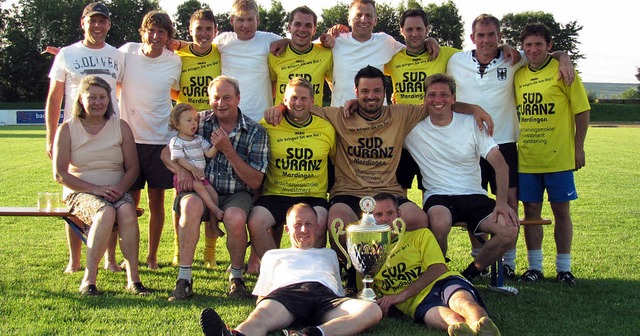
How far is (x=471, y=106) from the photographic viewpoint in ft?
18.2

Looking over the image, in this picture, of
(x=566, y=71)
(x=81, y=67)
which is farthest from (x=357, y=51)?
(x=81, y=67)

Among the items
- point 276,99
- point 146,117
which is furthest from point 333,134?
point 146,117

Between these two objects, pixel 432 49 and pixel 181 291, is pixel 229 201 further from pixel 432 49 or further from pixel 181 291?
pixel 432 49

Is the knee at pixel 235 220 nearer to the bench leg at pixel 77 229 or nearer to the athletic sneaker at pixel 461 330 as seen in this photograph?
the bench leg at pixel 77 229

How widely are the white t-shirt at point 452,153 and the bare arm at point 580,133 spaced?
0.99m

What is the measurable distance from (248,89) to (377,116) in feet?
4.39

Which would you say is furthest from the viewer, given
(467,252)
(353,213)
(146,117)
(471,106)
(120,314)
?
(467,252)

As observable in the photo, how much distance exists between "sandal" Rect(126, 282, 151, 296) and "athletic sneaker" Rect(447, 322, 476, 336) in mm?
2368

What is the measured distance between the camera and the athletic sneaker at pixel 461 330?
3891mm

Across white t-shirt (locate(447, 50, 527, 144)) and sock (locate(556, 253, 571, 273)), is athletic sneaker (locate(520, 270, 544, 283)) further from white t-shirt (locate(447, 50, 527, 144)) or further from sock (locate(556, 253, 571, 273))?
white t-shirt (locate(447, 50, 527, 144))

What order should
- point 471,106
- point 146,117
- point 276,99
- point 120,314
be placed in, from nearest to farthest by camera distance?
point 120,314
point 471,106
point 146,117
point 276,99

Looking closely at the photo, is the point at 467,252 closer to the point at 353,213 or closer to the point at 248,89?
the point at 353,213

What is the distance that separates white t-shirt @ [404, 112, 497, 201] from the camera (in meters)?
5.38

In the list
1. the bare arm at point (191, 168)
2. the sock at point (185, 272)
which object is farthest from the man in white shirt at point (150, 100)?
the sock at point (185, 272)
